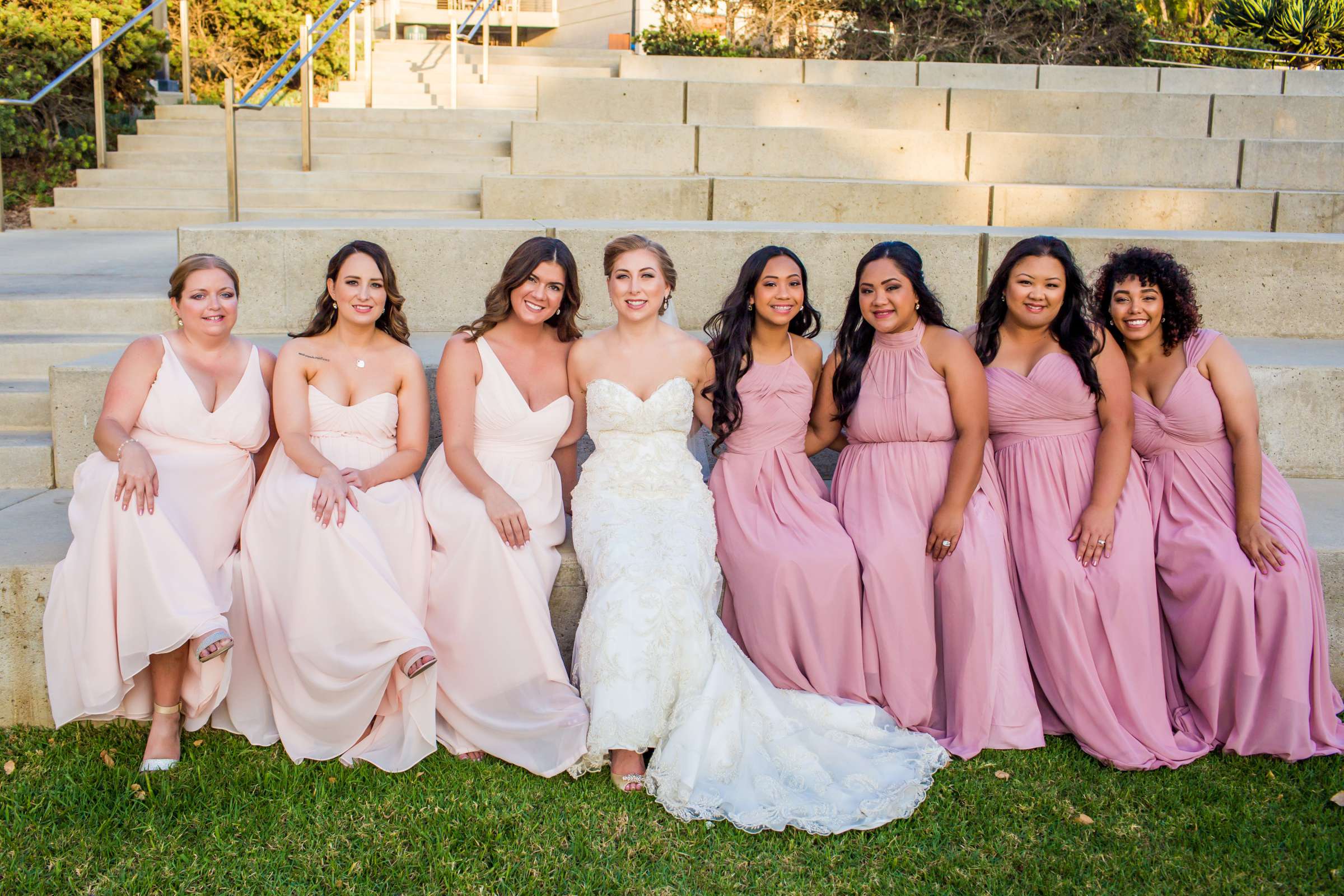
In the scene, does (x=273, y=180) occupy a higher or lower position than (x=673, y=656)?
higher

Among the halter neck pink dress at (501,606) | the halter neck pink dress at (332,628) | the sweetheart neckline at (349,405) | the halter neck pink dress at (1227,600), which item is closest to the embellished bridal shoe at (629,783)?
the halter neck pink dress at (501,606)

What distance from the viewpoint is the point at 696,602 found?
12.2 ft

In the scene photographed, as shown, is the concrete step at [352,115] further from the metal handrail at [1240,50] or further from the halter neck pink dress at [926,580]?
the halter neck pink dress at [926,580]

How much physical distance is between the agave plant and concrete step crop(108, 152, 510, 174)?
12.6 m

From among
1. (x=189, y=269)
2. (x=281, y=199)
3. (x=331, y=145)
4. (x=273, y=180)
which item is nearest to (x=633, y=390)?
(x=189, y=269)

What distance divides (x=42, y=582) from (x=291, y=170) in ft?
22.1

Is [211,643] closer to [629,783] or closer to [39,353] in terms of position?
[629,783]

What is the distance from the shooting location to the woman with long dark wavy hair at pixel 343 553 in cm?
362

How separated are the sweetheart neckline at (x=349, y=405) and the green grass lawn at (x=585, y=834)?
1.25 metres

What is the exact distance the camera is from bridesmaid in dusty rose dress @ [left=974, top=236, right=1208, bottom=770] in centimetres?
382

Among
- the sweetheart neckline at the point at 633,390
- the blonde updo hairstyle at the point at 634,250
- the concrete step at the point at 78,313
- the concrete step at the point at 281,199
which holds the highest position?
the concrete step at the point at 281,199

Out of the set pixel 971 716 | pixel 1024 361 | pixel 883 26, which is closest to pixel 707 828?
pixel 971 716

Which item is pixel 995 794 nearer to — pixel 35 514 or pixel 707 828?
pixel 707 828

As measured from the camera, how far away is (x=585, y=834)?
3.22m
